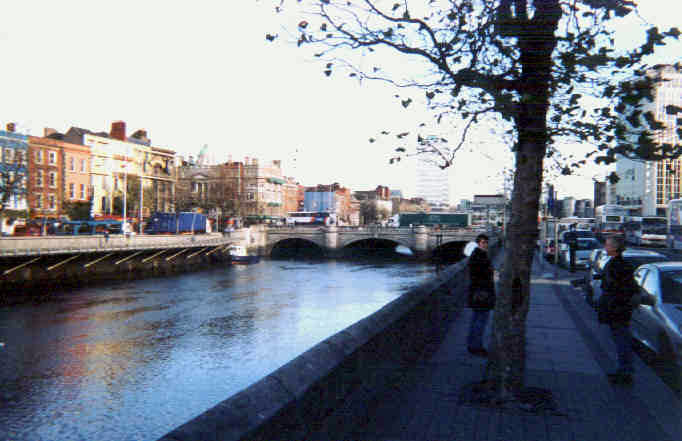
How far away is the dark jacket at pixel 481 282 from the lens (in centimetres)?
796

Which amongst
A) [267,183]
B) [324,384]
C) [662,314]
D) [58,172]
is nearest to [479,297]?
[662,314]

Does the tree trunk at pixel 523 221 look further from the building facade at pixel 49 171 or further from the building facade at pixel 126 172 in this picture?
the building facade at pixel 126 172

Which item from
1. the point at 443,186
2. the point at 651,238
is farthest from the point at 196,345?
the point at 443,186

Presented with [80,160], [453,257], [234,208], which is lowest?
[453,257]

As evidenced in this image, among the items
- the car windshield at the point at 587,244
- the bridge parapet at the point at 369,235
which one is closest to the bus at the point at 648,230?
the bridge parapet at the point at 369,235

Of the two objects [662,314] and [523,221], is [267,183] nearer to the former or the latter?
[662,314]

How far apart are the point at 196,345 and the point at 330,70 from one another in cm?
1854

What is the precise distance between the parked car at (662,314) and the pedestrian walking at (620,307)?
74 centimetres

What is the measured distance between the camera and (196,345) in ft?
74.6

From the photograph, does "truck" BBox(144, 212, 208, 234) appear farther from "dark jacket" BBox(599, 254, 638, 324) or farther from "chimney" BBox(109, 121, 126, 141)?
"dark jacket" BBox(599, 254, 638, 324)

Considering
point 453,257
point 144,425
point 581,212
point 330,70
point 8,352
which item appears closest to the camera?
point 330,70

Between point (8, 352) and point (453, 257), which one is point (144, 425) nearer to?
point (8, 352)

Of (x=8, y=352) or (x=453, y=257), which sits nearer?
(x=8, y=352)

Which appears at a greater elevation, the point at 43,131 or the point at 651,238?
the point at 43,131
